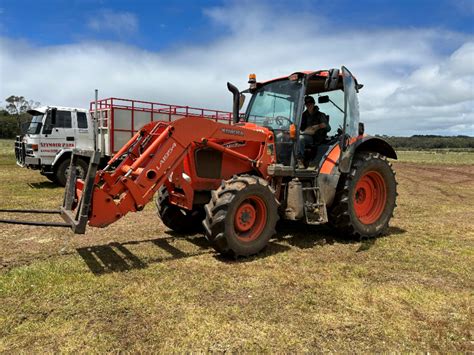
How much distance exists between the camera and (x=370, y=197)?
703 centimetres

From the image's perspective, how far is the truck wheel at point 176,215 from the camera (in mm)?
6355

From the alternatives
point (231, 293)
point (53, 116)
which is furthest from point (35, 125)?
point (231, 293)

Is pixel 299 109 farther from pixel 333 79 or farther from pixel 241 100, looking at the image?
pixel 241 100

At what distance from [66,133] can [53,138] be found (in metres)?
0.41

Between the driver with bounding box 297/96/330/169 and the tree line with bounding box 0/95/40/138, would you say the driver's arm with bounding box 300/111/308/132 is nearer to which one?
the driver with bounding box 297/96/330/169

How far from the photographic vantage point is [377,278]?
4656 millimetres

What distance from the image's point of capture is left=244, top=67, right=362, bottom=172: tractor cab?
597cm

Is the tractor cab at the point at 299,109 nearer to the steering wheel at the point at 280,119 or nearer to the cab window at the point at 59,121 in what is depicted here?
the steering wheel at the point at 280,119

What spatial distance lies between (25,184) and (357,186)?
1105 centimetres

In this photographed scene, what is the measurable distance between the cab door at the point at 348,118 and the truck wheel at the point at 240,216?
4.88 ft

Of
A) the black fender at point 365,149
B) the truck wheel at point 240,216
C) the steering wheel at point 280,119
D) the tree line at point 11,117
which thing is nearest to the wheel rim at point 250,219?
the truck wheel at point 240,216

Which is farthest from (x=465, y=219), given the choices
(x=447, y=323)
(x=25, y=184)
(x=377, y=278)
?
(x=25, y=184)

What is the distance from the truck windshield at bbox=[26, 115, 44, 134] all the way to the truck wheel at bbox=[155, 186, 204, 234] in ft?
25.7

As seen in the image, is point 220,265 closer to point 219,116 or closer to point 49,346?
point 49,346
